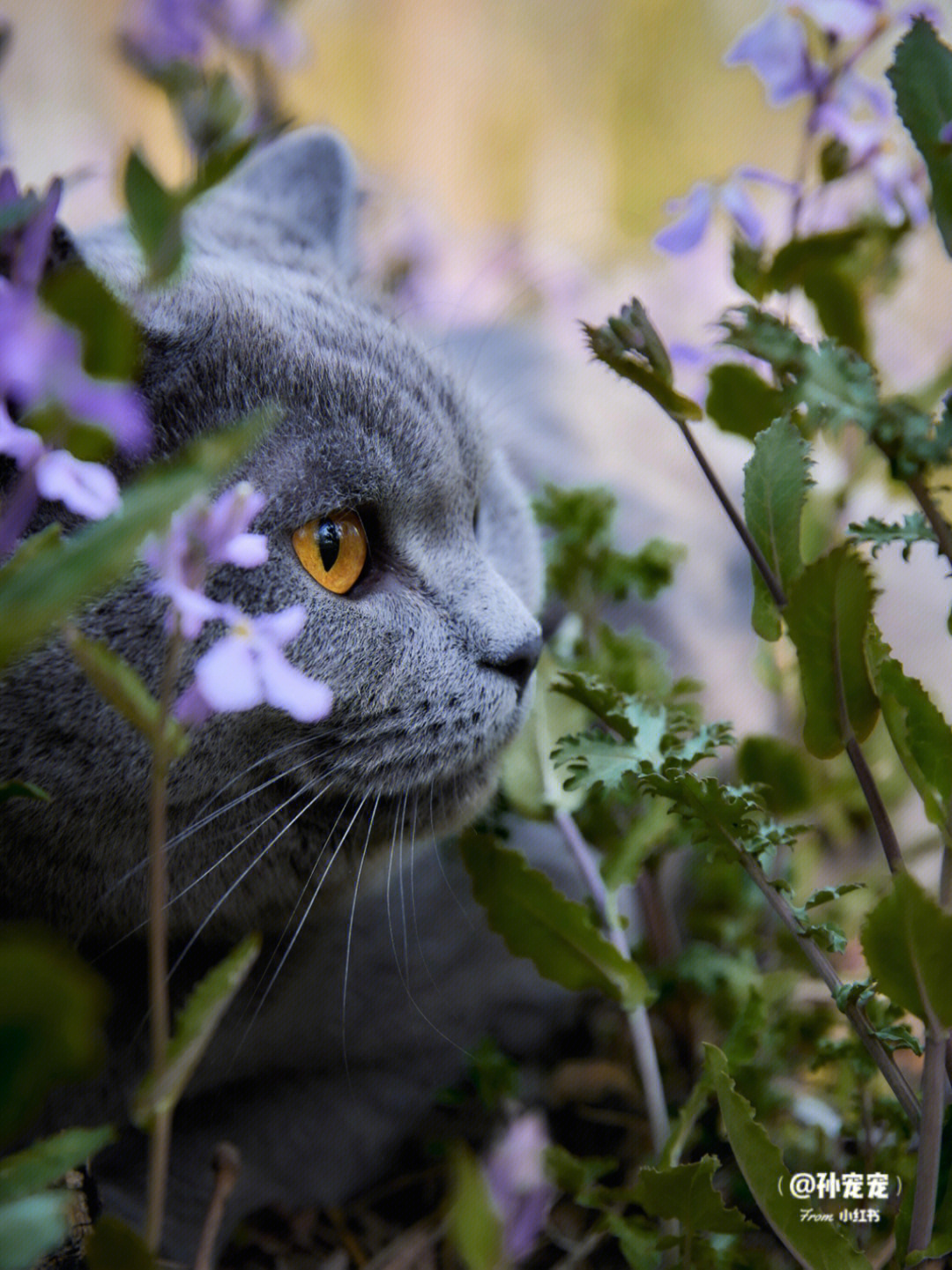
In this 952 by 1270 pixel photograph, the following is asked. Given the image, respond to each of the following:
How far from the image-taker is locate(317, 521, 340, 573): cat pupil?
26.2 inches

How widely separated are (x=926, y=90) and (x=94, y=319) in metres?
0.41

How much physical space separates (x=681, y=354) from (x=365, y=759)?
44 centimetres

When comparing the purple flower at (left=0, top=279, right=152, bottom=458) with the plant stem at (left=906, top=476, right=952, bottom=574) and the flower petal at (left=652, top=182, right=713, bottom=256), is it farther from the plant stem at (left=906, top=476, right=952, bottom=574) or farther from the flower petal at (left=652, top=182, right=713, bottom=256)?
the flower petal at (left=652, top=182, right=713, bottom=256)

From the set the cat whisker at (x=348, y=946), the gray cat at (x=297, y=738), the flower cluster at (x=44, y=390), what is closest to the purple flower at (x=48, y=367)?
the flower cluster at (x=44, y=390)

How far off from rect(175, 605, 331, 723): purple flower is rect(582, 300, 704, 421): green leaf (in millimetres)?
216

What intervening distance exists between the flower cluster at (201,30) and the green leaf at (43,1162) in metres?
1.10

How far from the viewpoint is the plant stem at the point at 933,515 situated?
1.73ft

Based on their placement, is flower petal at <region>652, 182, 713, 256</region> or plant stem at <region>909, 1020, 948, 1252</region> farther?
flower petal at <region>652, 182, 713, 256</region>

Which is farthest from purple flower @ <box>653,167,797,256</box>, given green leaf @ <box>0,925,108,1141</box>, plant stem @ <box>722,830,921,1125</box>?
green leaf @ <box>0,925,108,1141</box>

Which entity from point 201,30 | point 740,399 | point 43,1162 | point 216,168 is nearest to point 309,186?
point 201,30

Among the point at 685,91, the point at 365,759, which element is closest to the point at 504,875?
the point at 365,759

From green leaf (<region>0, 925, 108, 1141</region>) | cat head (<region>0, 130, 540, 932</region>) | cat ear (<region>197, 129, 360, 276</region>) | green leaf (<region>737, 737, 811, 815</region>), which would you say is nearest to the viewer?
green leaf (<region>0, 925, 108, 1141</region>)

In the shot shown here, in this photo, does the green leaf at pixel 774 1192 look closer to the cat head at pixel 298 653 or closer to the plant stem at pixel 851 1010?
the plant stem at pixel 851 1010

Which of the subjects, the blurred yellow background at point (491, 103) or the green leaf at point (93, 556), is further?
the blurred yellow background at point (491, 103)
